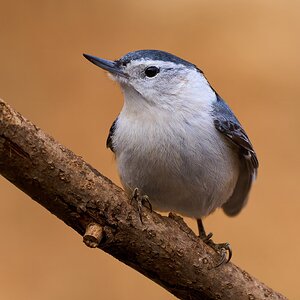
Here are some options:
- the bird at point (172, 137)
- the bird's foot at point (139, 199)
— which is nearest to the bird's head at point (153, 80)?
the bird at point (172, 137)

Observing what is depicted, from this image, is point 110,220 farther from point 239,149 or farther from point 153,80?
point 239,149

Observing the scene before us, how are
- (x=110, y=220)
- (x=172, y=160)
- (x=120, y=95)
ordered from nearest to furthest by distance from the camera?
(x=110, y=220), (x=172, y=160), (x=120, y=95)

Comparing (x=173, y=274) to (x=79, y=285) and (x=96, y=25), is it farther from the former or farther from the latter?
(x=96, y=25)

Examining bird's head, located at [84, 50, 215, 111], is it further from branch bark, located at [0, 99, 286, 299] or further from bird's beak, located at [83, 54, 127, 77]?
branch bark, located at [0, 99, 286, 299]

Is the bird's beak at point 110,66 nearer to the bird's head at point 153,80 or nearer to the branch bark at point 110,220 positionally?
the bird's head at point 153,80

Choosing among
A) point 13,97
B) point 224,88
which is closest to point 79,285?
point 13,97

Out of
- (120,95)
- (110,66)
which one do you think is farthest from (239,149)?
(120,95)
